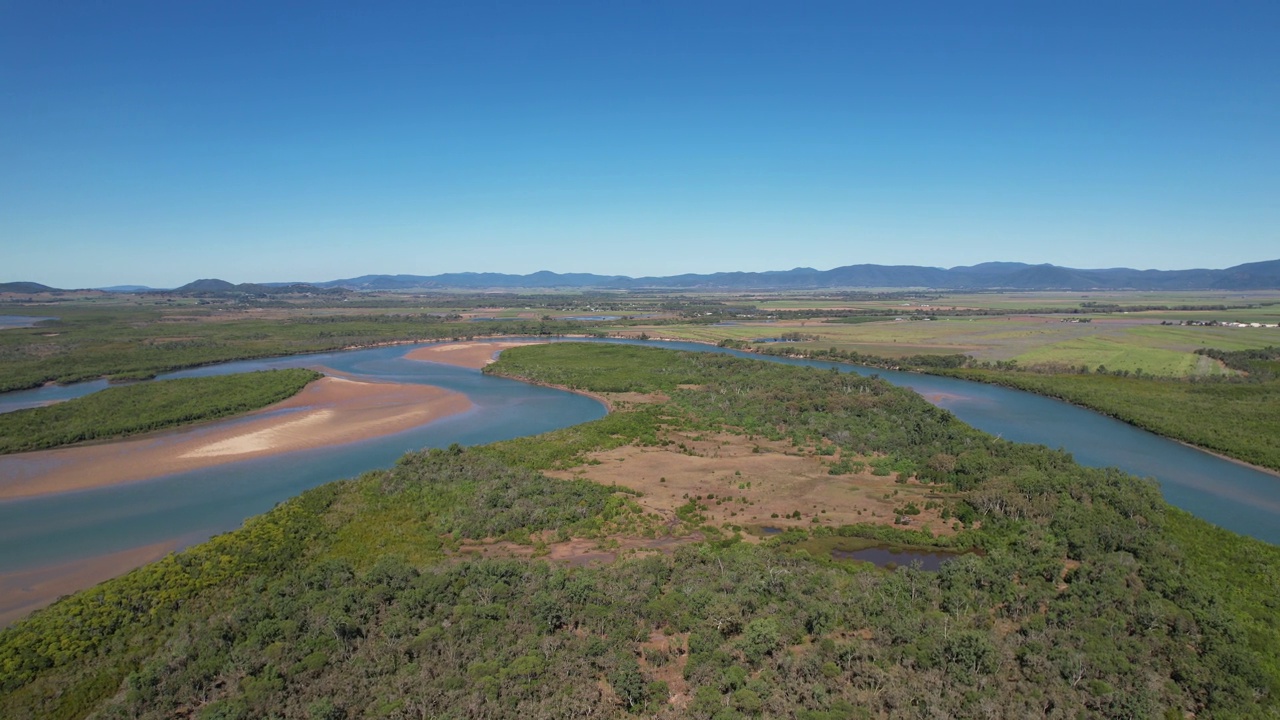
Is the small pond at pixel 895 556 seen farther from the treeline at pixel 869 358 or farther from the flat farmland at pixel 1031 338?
the flat farmland at pixel 1031 338

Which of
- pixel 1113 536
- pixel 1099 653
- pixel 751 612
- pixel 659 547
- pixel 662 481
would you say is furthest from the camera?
pixel 662 481

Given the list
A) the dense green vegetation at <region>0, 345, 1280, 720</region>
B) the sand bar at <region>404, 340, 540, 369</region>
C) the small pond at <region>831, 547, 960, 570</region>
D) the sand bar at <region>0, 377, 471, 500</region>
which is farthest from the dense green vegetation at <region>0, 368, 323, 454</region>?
the small pond at <region>831, 547, 960, 570</region>

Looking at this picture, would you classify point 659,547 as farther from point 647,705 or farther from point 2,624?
point 2,624

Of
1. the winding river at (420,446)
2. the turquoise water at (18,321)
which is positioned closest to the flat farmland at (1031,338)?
the winding river at (420,446)

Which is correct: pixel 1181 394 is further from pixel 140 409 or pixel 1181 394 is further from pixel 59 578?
pixel 140 409

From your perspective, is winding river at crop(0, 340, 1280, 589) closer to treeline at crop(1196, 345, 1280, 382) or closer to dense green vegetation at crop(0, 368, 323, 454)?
dense green vegetation at crop(0, 368, 323, 454)

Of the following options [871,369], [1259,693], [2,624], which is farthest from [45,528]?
[871,369]

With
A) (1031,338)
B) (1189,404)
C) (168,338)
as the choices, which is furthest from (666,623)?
(168,338)
